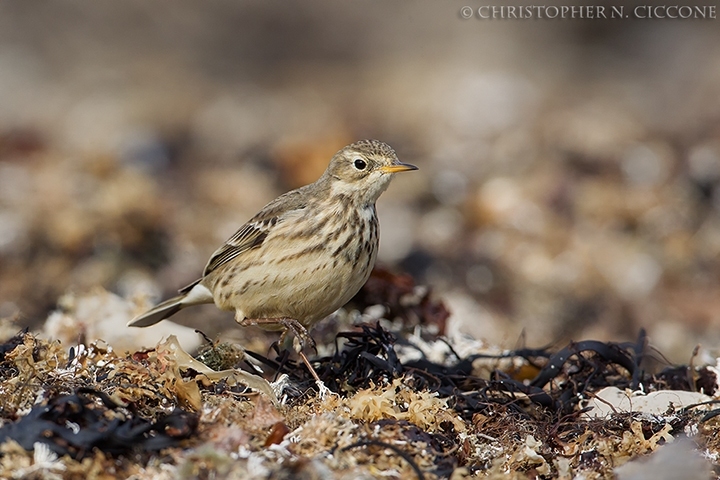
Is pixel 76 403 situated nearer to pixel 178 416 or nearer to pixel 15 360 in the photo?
pixel 178 416

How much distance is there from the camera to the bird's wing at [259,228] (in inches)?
219

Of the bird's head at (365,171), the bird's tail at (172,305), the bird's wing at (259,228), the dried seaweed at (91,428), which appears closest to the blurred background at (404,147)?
the bird's tail at (172,305)

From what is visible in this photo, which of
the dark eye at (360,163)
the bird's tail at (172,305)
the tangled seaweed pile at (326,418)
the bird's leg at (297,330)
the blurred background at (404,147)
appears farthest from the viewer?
the blurred background at (404,147)

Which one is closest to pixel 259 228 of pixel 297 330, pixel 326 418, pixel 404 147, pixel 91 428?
pixel 297 330

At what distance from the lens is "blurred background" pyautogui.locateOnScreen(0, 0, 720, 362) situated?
29.1ft

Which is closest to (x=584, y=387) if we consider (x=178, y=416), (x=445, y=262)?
(x=178, y=416)

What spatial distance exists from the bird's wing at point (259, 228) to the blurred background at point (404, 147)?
932mm

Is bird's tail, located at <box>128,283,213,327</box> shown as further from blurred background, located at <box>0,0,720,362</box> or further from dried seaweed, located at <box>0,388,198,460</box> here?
dried seaweed, located at <box>0,388,198,460</box>

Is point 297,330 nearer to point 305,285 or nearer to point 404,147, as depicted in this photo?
point 305,285

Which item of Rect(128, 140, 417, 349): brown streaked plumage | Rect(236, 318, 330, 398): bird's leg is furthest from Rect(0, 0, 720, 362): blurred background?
Rect(236, 318, 330, 398): bird's leg

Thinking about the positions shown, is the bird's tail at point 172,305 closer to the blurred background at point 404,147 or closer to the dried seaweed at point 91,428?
the blurred background at point 404,147

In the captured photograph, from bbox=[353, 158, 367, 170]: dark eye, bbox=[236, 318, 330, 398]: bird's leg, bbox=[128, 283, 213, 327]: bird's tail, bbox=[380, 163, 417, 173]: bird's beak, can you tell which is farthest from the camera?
bbox=[128, 283, 213, 327]: bird's tail

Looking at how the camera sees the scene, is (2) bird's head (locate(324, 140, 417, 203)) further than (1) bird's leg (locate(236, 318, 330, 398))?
Yes

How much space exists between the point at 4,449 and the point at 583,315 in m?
6.41
